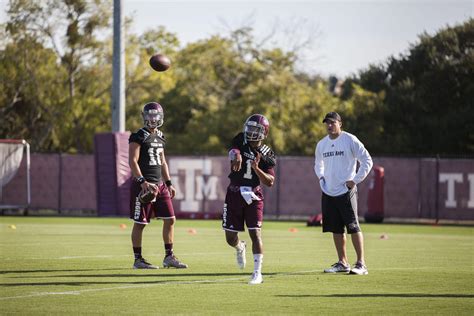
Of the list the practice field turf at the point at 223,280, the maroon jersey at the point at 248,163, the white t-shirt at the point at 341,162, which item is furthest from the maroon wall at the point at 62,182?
the maroon jersey at the point at 248,163

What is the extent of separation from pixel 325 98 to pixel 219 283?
41.0 meters

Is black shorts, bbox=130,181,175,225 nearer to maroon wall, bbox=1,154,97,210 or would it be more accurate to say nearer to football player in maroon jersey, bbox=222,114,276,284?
football player in maroon jersey, bbox=222,114,276,284

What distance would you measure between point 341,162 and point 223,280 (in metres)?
2.76

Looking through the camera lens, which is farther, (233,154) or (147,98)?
(147,98)

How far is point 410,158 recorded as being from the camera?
3516 cm

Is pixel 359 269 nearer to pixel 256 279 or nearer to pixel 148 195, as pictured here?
pixel 256 279

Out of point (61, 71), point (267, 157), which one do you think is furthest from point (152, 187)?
point (61, 71)

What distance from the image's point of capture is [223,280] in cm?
1256

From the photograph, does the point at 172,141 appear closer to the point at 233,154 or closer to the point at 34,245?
the point at 34,245

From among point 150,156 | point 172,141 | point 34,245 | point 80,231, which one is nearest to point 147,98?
point 172,141

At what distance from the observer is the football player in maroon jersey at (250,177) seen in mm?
12484

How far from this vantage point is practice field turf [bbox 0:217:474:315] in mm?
10078

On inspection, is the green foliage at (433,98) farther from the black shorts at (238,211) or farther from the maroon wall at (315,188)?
the black shorts at (238,211)

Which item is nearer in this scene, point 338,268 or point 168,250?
point 338,268
